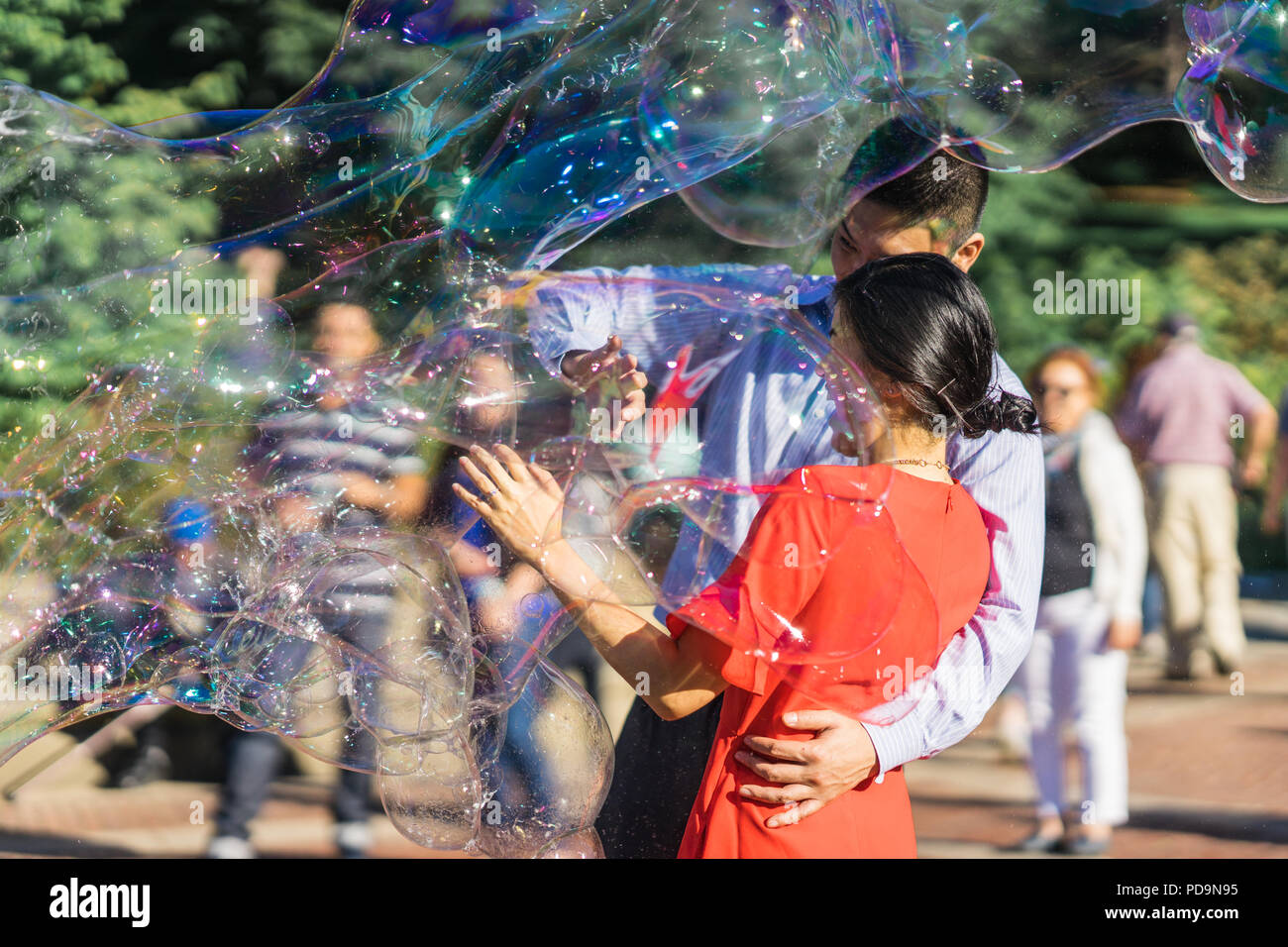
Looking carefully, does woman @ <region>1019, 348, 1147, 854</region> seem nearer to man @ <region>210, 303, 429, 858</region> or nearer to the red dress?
the red dress

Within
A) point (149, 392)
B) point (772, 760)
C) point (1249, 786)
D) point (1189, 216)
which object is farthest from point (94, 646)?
point (1189, 216)

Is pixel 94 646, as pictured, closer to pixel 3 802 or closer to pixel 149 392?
pixel 149 392

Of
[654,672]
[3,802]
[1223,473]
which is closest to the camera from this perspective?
[654,672]

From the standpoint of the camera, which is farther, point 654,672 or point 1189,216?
point 1189,216

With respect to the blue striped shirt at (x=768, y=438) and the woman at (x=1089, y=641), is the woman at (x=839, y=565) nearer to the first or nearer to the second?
the blue striped shirt at (x=768, y=438)

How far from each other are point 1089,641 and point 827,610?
10.0ft

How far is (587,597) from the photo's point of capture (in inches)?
79.0

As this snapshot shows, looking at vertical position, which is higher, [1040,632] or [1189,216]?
[1189,216]

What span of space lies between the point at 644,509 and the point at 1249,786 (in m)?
4.62

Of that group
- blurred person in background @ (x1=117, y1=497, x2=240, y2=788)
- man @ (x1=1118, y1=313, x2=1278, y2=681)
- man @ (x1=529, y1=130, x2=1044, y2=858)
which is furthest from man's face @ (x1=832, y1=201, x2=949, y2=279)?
man @ (x1=1118, y1=313, x2=1278, y2=681)

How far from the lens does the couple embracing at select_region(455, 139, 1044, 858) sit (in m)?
1.90

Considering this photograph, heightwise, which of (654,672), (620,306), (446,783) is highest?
(620,306)

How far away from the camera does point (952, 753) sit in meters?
5.95

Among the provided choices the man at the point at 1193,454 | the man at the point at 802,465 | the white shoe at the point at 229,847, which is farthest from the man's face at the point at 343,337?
the man at the point at 1193,454
